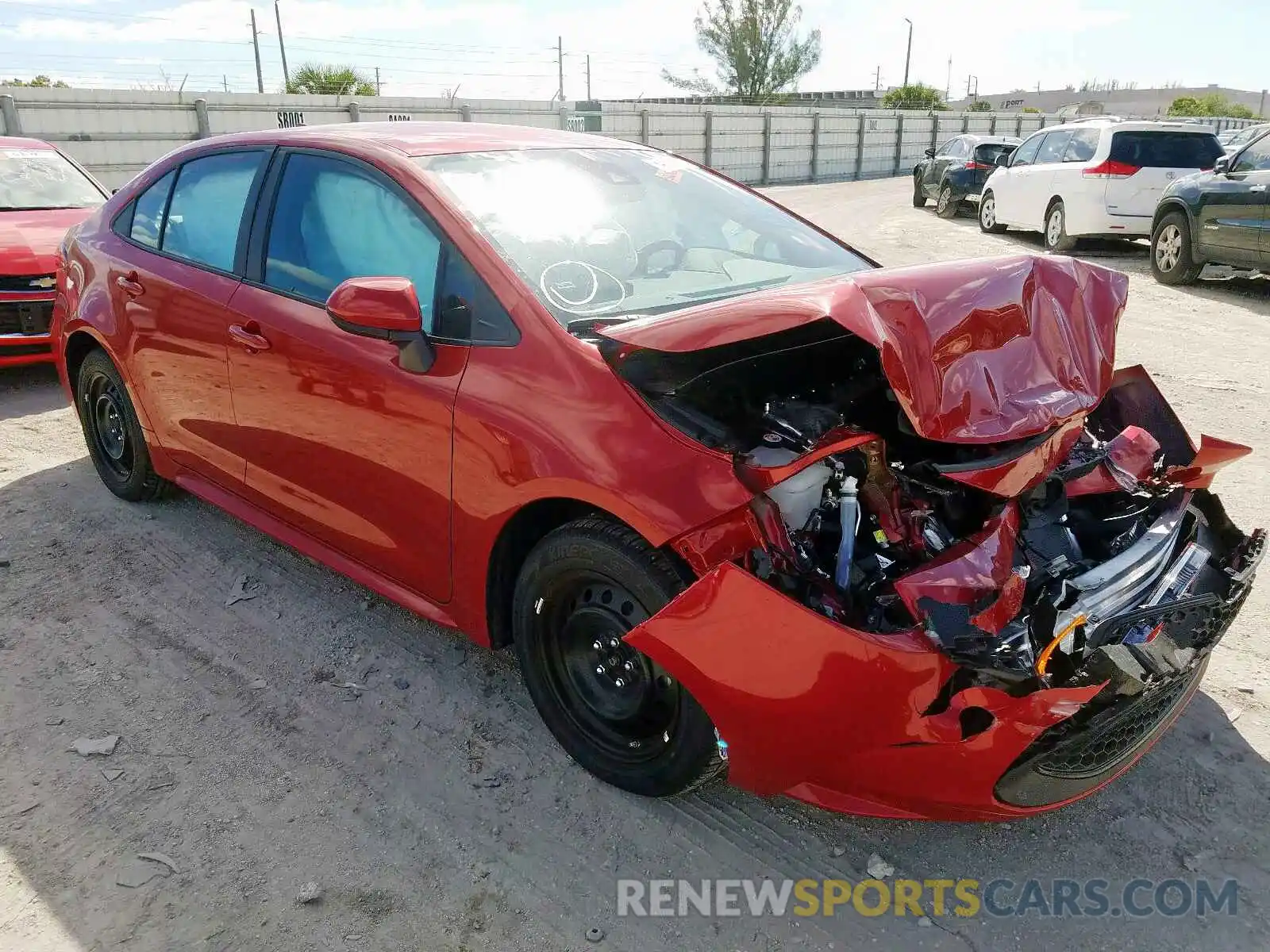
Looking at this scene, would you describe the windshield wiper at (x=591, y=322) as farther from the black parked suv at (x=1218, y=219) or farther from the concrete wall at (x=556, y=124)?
the black parked suv at (x=1218, y=219)

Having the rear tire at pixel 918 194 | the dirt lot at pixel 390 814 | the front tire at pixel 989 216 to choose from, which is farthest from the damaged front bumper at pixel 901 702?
the rear tire at pixel 918 194

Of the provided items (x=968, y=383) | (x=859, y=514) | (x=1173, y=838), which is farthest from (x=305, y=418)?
(x=1173, y=838)

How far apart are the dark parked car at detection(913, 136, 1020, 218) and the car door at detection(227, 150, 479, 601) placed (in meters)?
15.8

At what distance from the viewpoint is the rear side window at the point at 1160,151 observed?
12.0 meters

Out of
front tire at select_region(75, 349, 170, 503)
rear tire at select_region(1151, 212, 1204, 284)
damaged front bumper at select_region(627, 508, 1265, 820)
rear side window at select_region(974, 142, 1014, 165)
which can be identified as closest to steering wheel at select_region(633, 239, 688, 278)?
damaged front bumper at select_region(627, 508, 1265, 820)

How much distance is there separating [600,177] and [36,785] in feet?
8.50

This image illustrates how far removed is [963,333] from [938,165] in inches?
739

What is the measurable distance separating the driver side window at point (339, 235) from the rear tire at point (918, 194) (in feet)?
61.9

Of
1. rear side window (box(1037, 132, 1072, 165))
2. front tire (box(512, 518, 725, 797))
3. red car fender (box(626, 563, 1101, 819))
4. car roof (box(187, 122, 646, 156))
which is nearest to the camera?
red car fender (box(626, 563, 1101, 819))

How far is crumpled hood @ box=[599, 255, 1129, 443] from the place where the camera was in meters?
2.20

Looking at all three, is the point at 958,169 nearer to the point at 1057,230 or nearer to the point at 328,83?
the point at 1057,230

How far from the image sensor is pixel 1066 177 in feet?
42.3

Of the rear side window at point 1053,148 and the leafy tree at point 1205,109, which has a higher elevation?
the leafy tree at point 1205,109

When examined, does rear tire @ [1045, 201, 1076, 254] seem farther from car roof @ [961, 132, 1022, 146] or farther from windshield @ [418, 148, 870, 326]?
windshield @ [418, 148, 870, 326]
